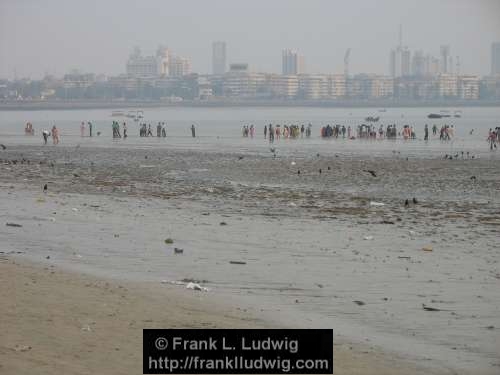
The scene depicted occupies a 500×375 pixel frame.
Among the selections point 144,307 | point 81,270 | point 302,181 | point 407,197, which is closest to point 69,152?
point 302,181

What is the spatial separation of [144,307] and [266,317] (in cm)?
118

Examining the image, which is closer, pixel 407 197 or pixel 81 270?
pixel 81 270

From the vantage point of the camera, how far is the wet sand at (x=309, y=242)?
8867 millimetres

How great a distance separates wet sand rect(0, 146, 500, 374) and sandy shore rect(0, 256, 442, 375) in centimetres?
43

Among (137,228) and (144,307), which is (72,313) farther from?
(137,228)

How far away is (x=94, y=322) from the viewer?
7773 millimetres

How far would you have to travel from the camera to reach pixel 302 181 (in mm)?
25125

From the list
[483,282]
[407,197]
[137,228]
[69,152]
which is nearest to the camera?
[483,282]

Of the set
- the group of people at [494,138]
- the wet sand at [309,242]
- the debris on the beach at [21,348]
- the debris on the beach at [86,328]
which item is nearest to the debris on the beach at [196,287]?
the wet sand at [309,242]

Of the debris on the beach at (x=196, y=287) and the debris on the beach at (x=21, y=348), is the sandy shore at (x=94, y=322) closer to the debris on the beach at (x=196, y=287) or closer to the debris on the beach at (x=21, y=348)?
the debris on the beach at (x=21, y=348)

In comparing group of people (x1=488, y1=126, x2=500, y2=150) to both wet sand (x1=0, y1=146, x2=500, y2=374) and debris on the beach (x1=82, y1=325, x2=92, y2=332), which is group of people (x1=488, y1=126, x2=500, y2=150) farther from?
debris on the beach (x1=82, y1=325, x2=92, y2=332)

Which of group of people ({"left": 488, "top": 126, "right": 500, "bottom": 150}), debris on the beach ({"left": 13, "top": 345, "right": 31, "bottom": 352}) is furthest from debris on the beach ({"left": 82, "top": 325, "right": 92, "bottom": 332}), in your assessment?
group of people ({"left": 488, "top": 126, "right": 500, "bottom": 150})

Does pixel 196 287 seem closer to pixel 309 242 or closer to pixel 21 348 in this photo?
pixel 21 348

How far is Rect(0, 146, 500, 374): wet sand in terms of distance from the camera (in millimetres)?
8867
